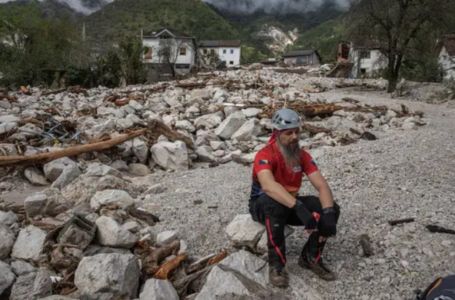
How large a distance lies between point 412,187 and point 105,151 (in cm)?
506

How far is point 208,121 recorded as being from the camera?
10.6 meters

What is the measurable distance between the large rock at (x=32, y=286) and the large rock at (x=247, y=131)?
6.47 m

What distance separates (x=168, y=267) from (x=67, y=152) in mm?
4606

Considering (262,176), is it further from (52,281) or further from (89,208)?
(89,208)

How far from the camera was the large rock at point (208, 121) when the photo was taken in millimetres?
10443

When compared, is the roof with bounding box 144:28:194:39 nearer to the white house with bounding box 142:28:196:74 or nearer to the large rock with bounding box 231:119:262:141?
the white house with bounding box 142:28:196:74

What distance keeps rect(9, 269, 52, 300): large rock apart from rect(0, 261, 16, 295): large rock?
0.05 metres

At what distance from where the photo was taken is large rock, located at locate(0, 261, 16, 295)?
119 inches

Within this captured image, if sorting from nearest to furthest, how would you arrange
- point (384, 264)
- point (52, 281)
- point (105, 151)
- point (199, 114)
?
point (52, 281) < point (384, 264) < point (105, 151) < point (199, 114)

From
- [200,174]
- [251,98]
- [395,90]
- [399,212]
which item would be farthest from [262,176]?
[395,90]

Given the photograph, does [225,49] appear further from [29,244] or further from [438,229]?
[29,244]

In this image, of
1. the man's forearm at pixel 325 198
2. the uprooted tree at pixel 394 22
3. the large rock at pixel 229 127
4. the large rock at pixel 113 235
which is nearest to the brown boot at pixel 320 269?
the man's forearm at pixel 325 198

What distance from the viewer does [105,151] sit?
7.96 meters

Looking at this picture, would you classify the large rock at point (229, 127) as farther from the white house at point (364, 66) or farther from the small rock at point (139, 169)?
the white house at point (364, 66)
